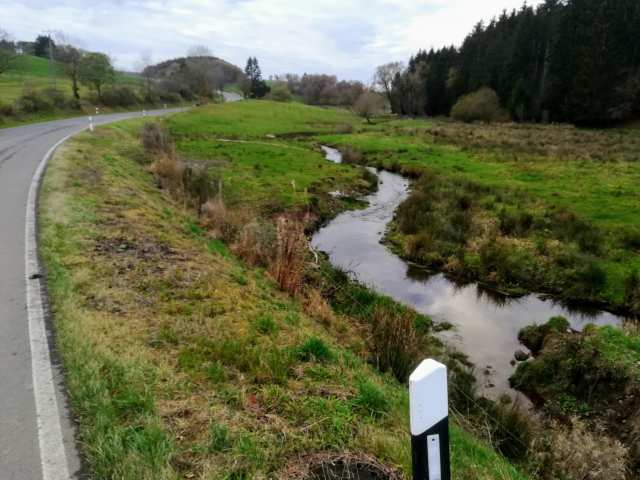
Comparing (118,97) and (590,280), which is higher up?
(118,97)

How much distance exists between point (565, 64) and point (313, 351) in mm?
65991

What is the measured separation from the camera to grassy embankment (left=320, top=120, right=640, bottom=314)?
13.0m

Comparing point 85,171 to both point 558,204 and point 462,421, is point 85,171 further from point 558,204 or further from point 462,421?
point 558,204

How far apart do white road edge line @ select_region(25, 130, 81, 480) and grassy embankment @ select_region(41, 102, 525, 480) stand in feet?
0.64

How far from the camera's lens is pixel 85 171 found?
15.6 m

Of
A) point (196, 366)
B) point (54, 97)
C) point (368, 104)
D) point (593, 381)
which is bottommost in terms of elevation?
point (593, 381)

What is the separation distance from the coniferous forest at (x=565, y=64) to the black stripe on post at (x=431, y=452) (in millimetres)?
63565

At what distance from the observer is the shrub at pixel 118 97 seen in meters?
51.5

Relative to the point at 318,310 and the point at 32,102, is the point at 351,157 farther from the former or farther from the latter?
the point at 32,102

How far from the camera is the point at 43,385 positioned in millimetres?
4449

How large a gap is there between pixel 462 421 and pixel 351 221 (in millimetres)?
14466

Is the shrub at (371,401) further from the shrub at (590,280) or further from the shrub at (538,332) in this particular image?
the shrub at (590,280)

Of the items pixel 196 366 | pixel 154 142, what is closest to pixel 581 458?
pixel 196 366

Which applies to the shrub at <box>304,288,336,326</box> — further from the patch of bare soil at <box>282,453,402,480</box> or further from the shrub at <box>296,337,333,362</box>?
the patch of bare soil at <box>282,453,402,480</box>
